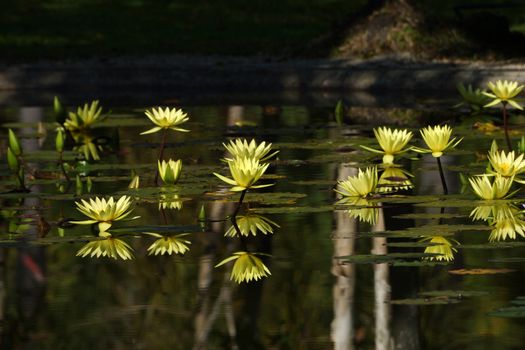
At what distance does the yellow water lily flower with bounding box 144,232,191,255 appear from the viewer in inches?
309

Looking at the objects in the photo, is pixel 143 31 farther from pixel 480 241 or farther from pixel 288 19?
pixel 480 241

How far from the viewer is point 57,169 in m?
11.3

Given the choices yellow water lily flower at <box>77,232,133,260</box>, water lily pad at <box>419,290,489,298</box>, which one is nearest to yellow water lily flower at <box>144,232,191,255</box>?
yellow water lily flower at <box>77,232,133,260</box>

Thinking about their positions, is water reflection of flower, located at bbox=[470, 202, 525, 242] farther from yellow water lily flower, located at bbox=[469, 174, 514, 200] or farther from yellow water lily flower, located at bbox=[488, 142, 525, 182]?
yellow water lily flower, located at bbox=[488, 142, 525, 182]

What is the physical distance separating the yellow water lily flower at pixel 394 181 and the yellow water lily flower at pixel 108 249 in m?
2.20

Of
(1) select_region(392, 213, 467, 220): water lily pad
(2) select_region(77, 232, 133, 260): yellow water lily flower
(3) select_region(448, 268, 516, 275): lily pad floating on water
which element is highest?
(1) select_region(392, 213, 467, 220): water lily pad

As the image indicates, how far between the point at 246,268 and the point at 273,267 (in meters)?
0.12

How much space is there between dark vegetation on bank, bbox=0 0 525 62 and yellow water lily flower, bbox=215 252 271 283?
13.4 meters

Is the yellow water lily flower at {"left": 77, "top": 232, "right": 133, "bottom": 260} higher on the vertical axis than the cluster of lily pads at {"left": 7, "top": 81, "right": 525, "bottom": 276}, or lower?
lower

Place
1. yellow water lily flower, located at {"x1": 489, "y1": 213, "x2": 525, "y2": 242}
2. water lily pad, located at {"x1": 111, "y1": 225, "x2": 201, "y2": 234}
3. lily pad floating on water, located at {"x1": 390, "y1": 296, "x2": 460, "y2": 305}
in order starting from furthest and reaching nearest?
water lily pad, located at {"x1": 111, "y1": 225, "x2": 201, "y2": 234} → yellow water lily flower, located at {"x1": 489, "y1": 213, "x2": 525, "y2": 242} → lily pad floating on water, located at {"x1": 390, "y1": 296, "x2": 460, "y2": 305}

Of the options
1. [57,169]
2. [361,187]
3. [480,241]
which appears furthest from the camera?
[57,169]

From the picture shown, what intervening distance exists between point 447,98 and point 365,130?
405cm

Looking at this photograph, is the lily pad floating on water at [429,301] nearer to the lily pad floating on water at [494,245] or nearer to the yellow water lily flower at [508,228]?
the lily pad floating on water at [494,245]

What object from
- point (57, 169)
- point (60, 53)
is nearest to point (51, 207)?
point (57, 169)
